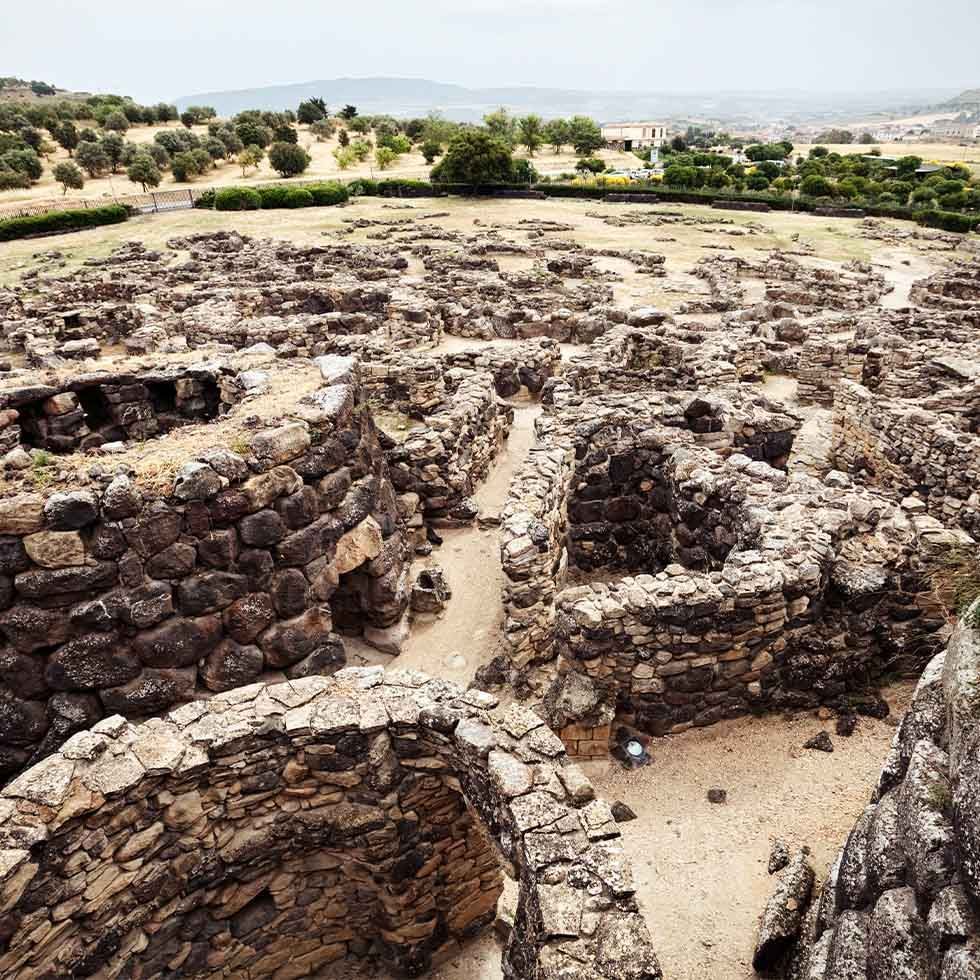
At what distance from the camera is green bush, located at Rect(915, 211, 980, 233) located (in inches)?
2164

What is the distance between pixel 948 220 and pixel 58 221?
226 feet

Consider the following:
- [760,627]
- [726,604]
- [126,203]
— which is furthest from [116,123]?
[760,627]

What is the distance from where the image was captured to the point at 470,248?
44.9 m

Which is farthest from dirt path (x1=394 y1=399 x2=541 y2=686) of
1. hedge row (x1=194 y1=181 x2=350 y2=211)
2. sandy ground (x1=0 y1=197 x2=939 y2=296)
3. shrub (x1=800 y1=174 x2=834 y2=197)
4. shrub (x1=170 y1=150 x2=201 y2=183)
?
shrub (x1=170 y1=150 x2=201 y2=183)

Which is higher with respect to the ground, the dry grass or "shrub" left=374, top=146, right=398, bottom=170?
"shrub" left=374, top=146, right=398, bottom=170

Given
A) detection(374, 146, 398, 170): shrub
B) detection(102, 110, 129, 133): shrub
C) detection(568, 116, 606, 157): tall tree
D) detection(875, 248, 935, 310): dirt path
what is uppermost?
detection(102, 110, 129, 133): shrub

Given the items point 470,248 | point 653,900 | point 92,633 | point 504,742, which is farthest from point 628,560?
point 470,248

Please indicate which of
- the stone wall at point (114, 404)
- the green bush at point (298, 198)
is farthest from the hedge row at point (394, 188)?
the stone wall at point (114, 404)

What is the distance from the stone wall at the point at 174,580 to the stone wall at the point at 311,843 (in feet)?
10.7

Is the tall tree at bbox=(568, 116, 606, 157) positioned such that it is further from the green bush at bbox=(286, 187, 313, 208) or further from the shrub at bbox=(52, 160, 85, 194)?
the shrub at bbox=(52, 160, 85, 194)

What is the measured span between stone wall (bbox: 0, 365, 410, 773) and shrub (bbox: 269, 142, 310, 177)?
7990 centimetres

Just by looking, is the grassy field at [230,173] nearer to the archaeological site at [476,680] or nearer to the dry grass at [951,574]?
the archaeological site at [476,680]

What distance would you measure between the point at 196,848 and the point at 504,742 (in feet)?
9.77

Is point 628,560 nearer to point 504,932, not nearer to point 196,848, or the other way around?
point 504,932
